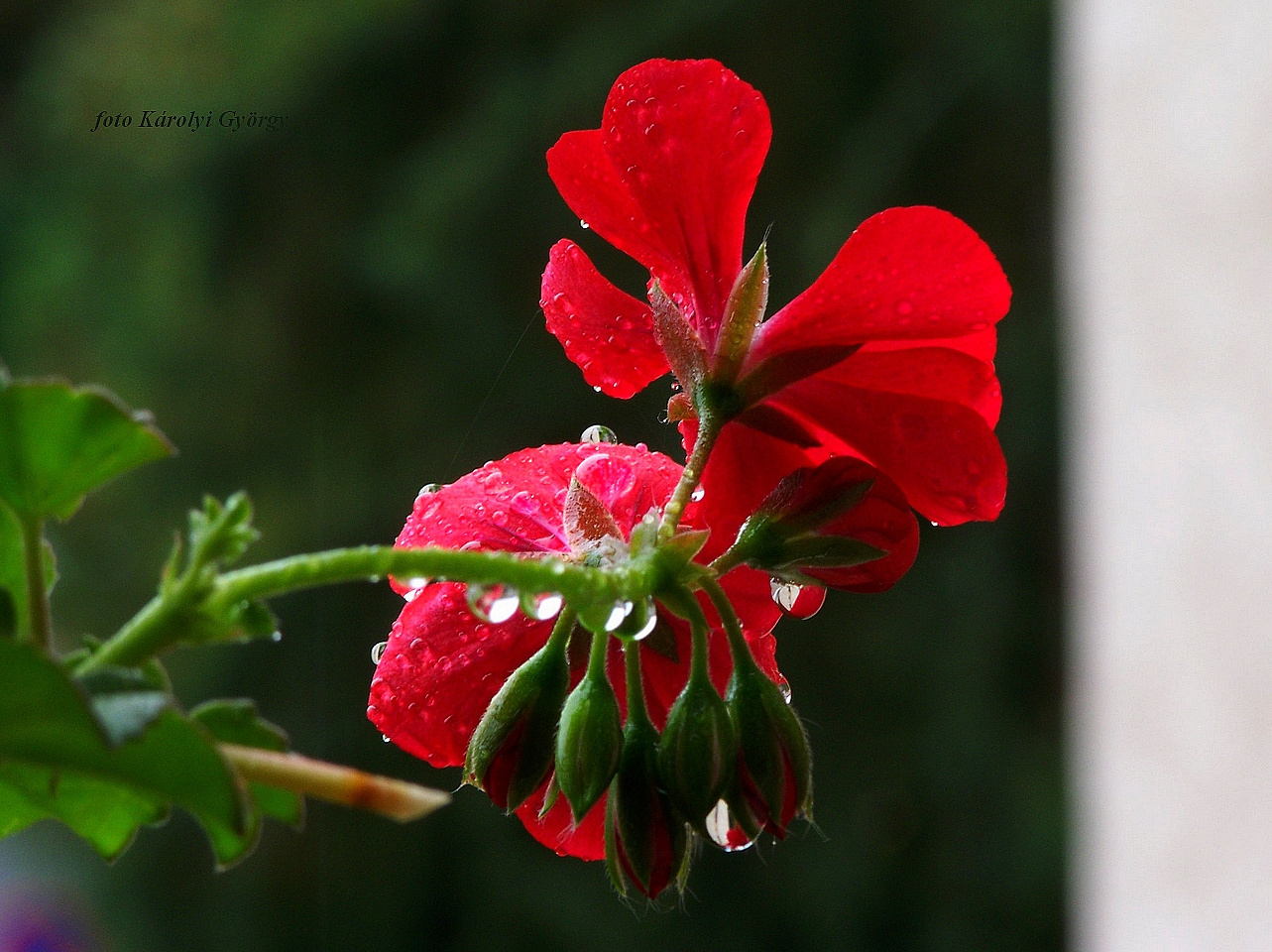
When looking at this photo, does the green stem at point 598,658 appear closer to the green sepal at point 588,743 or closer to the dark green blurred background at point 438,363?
the green sepal at point 588,743

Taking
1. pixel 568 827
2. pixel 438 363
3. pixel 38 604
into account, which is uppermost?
pixel 38 604

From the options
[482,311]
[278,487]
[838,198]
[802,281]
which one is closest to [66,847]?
[278,487]

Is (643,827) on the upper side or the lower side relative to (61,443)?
lower

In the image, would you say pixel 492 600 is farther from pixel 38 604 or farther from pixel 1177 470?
pixel 1177 470

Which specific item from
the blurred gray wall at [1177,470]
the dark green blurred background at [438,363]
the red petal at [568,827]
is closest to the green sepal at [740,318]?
the red petal at [568,827]

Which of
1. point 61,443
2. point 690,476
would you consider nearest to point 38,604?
point 61,443
